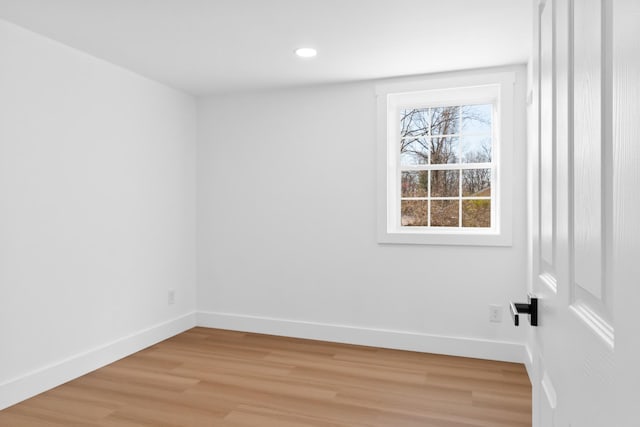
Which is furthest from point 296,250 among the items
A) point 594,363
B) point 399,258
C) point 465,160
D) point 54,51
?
point 594,363

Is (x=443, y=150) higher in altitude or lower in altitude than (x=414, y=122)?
lower

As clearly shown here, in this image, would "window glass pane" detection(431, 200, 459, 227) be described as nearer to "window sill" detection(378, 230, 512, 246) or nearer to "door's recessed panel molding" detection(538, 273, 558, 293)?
"window sill" detection(378, 230, 512, 246)

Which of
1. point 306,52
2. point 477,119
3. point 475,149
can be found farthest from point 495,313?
point 306,52

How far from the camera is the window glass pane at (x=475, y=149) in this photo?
3.75m

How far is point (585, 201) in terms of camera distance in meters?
0.62

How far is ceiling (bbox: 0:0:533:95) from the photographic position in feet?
8.14

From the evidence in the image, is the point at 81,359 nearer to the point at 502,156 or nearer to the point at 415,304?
the point at 415,304

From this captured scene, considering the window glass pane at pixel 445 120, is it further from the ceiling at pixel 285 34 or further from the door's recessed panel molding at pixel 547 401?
the door's recessed panel molding at pixel 547 401

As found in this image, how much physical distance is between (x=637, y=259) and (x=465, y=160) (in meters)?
3.55

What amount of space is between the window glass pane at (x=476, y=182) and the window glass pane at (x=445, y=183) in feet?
0.19

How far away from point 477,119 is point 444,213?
0.86 metres

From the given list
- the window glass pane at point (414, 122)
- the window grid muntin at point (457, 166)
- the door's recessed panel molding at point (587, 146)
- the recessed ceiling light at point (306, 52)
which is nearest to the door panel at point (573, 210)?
the door's recessed panel molding at point (587, 146)

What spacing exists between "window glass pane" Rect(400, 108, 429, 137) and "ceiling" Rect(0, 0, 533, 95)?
0.42 metres

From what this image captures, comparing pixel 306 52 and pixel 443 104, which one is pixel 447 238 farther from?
pixel 306 52
